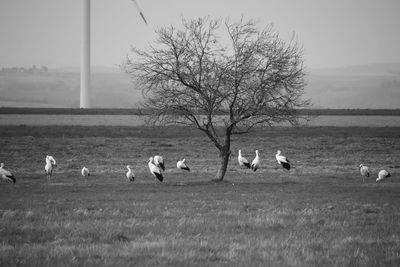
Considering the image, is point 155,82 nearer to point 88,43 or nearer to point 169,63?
point 169,63

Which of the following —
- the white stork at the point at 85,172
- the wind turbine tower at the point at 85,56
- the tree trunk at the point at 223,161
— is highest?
the wind turbine tower at the point at 85,56

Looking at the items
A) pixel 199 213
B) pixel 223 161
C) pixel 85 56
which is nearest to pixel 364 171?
pixel 223 161

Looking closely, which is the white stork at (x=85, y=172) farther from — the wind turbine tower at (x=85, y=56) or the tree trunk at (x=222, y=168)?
the wind turbine tower at (x=85, y=56)

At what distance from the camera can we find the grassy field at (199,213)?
11.1 metres

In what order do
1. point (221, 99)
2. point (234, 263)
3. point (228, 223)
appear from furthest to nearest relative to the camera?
point (221, 99) → point (228, 223) → point (234, 263)

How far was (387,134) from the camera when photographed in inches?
3007

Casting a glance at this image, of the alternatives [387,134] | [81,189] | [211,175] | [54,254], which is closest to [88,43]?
[387,134]

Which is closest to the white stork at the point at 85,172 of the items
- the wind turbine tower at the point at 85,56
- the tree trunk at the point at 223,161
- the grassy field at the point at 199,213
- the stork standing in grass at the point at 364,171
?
the grassy field at the point at 199,213

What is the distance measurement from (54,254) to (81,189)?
1792 cm

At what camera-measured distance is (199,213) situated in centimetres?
1831

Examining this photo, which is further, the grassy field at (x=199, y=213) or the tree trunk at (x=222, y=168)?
the tree trunk at (x=222, y=168)

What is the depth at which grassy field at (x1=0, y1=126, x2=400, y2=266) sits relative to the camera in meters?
11.1

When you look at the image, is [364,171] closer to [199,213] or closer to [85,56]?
[199,213]

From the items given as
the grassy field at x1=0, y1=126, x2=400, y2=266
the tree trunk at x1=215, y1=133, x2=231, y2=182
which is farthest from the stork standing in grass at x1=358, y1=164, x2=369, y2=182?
the tree trunk at x1=215, y1=133, x2=231, y2=182
